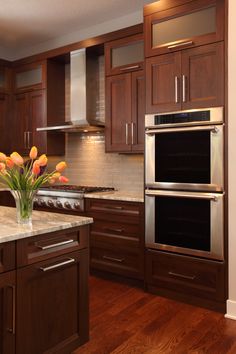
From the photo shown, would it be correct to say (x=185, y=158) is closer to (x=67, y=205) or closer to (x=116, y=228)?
(x=116, y=228)

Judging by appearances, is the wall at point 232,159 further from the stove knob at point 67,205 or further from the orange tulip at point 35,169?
the stove knob at point 67,205

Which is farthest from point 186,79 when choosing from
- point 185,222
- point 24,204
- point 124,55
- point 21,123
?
point 21,123

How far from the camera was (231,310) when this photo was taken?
2717 mm

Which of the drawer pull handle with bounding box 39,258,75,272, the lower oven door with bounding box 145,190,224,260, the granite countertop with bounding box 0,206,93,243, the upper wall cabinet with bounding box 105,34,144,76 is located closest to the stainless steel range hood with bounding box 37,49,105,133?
the upper wall cabinet with bounding box 105,34,144,76

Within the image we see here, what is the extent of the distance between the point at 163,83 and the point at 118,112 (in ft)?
2.51

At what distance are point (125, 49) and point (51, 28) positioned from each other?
1.48 meters

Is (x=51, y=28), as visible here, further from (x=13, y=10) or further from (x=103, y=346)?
(x=103, y=346)

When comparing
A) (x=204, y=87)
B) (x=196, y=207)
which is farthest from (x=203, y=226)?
(x=204, y=87)

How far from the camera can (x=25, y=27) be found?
4.51 meters

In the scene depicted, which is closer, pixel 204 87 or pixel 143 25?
pixel 204 87

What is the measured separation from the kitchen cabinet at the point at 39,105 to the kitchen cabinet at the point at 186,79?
185cm

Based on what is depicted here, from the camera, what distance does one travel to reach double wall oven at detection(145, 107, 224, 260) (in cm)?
276

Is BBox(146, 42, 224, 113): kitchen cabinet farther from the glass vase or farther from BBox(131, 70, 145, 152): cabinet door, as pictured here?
the glass vase

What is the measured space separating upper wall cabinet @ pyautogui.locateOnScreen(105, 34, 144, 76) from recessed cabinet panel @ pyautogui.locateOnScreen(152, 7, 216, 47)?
403 mm
